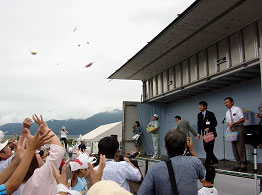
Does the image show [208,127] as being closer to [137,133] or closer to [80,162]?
[80,162]

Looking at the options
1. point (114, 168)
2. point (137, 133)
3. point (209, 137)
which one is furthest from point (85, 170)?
point (137, 133)

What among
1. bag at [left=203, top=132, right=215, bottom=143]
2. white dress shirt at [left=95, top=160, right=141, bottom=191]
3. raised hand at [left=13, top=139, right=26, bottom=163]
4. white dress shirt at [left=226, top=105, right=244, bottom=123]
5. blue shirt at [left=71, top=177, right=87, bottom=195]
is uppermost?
white dress shirt at [left=226, top=105, right=244, bottom=123]

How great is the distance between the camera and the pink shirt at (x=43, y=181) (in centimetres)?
234

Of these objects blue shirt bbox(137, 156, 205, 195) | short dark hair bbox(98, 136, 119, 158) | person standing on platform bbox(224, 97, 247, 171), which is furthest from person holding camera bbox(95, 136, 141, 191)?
person standing on platform bbox(224, 97, 247, 171)

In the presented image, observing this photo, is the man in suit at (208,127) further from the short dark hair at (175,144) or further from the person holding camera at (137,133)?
the person holding camera at (137,133)

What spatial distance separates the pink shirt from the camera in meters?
2.34

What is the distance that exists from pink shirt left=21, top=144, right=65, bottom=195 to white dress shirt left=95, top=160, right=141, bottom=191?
0.84 m

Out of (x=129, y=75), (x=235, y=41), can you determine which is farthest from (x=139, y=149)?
(x=235, y=41)

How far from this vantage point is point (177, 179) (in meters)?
2.65

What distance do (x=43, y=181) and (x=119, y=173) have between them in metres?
1.06

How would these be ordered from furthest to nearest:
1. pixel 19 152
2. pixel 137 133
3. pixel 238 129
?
pixel 137 133 < pixel 238 129 < pixel 19 152

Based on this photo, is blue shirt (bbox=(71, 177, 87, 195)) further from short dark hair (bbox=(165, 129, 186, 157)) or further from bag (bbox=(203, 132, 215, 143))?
bag (bbox=(203, 132, 215, 143))

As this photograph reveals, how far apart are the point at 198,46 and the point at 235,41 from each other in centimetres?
159

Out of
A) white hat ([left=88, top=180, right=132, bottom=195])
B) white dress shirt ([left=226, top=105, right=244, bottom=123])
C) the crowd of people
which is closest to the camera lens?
white hat ([left=88, top=180, right=132, bottom=195])
